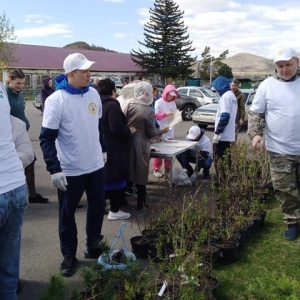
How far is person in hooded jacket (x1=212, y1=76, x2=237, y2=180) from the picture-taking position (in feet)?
20.8

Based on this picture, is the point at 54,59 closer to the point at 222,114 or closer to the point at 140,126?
the point at 222,114

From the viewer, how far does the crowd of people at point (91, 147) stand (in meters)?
2.23

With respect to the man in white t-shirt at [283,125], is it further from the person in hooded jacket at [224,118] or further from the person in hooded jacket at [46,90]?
the person in hooded jacket at [46,90]

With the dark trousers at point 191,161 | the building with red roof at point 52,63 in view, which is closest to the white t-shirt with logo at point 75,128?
the dark trousers at point 191,161

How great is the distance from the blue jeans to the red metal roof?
36.5m

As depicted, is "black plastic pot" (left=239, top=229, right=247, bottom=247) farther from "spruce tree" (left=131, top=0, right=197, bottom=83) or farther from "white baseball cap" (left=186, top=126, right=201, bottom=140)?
"spruce tree" (left=131, top=0, right=197, bottom=83)

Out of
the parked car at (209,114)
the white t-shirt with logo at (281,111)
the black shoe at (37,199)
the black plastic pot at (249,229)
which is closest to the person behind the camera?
the white t-shirt with logo at (281,111)

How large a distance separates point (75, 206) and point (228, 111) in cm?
358

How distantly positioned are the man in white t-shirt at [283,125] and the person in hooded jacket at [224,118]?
2030 mm

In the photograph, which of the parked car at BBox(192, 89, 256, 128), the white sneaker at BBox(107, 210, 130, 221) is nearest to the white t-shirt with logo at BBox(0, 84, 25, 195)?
the white sneaker at BBox(107, 210, 130, 221)

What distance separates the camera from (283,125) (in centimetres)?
407

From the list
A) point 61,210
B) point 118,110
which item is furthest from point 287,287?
point 118,110

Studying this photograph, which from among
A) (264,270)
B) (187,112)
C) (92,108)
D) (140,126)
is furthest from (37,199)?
(187,112)

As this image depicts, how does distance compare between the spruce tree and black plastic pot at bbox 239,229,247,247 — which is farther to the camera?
the spruce tree
